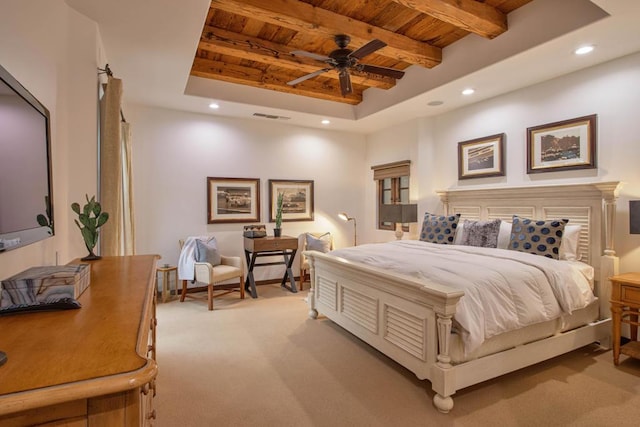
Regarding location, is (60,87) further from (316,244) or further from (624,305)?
(624,305)

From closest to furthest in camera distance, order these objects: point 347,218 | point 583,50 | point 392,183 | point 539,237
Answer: point 583,50 < point 539,237 < point 392,183 < point 347,218

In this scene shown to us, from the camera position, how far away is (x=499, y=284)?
7.79 feet

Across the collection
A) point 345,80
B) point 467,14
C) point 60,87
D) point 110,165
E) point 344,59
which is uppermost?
point 467,14

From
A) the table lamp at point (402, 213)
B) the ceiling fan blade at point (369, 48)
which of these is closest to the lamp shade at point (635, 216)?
the ceiling fan blade at point (369, 48)

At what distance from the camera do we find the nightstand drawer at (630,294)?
2.56 metres

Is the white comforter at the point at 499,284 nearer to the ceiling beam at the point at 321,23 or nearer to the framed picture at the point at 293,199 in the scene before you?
the ceiling beam at the point at 321,23

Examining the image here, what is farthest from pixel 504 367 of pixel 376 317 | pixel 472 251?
pixel 472 251

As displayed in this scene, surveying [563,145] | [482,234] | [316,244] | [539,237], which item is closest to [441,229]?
[482,234]

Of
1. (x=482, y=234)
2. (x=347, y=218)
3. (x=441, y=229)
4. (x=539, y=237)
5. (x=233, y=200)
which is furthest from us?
(x=347, y=218)

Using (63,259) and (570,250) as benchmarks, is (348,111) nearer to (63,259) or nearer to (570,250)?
(570,250)

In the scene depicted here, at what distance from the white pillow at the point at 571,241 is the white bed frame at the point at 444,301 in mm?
104

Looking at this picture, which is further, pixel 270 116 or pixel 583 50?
pixel 270 116

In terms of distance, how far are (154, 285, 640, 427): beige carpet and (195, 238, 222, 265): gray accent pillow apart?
1.14 m

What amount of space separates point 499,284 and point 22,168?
2.73 m
